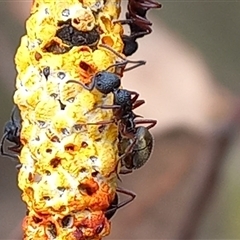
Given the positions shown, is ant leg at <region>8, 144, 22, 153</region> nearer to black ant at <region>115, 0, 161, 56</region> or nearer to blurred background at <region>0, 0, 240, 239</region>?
black ant at <region>115, 0, 161, 56</region>

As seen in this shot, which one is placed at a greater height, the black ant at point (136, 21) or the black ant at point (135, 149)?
the black ant at point (136, 21)

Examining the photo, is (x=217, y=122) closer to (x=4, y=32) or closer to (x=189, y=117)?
(x=189, y=117)

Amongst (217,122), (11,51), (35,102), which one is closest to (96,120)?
(35,102)

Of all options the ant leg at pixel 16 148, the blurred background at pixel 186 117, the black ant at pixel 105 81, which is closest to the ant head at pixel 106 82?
the black ant at pixel 105 81

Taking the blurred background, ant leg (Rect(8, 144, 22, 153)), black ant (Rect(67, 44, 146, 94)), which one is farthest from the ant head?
the blurred background

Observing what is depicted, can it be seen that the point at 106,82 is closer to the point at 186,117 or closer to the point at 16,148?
the point at 16,148

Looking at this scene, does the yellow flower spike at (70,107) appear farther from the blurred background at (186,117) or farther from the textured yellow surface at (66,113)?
the blurred background at (186,117)
